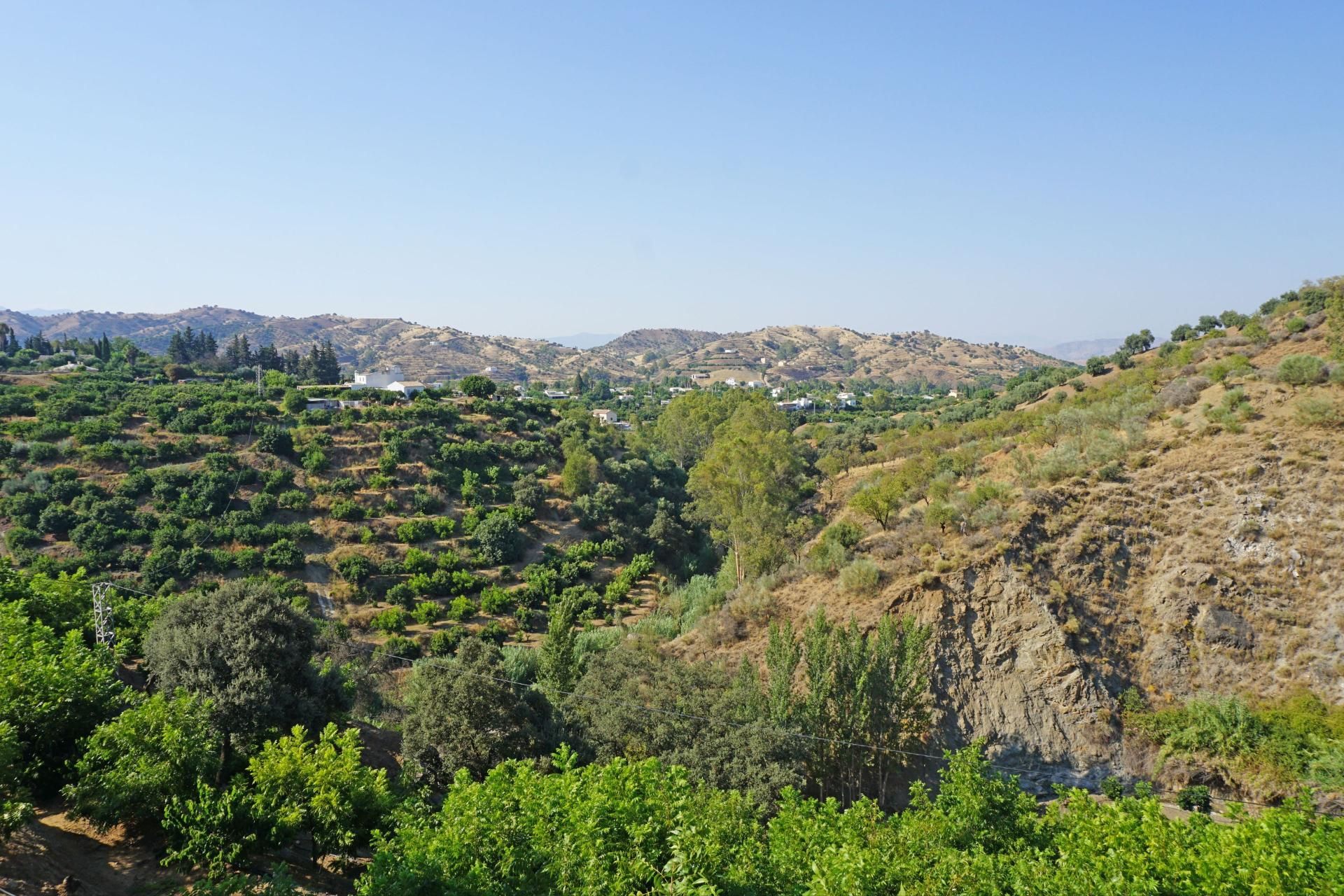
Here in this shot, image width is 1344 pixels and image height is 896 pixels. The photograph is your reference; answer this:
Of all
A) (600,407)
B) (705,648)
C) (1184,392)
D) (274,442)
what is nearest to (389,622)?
(705,648)

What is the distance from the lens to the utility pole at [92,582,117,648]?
15484 millimetres

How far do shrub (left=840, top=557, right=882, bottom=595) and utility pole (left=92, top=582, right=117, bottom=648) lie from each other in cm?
1983

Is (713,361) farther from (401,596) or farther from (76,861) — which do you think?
(76,861)

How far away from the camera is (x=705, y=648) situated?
23.0 metres

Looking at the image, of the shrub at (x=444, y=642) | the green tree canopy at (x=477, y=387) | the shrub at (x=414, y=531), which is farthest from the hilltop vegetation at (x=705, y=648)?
the green tree canopy at (x=477, y=387)

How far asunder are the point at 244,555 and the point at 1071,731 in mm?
34381

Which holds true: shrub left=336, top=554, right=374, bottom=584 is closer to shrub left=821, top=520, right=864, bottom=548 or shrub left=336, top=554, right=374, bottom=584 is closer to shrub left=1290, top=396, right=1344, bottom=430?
shrub left=821, top=520, right=864, bottom=548

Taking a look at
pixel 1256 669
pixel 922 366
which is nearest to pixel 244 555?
pixel 1256 669

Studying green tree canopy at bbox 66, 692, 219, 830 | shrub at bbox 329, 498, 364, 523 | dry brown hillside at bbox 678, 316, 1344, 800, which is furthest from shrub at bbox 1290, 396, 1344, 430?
shrub at bbox 329, 498, 364, 523

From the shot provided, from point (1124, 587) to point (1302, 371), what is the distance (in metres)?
12.9

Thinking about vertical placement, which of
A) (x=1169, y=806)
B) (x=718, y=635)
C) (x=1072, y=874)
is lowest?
(x=1169, y=806)

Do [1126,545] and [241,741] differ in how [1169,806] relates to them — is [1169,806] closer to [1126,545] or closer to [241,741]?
[1126,545]

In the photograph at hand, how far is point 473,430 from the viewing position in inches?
1982

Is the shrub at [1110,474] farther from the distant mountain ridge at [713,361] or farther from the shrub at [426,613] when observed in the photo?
the distant mountain ridge at [713,361]
